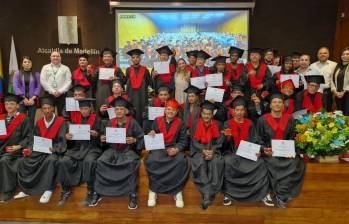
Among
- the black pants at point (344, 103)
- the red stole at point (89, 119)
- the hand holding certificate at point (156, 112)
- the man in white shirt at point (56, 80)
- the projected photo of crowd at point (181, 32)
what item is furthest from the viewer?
the projected photo of crowd at point (181, 32)

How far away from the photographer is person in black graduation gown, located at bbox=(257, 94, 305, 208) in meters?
3.59

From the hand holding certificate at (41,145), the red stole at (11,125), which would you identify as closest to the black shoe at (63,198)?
the hand holding certificate at (41,145)

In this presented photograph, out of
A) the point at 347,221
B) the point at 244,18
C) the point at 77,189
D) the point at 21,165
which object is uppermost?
the point at 244,18

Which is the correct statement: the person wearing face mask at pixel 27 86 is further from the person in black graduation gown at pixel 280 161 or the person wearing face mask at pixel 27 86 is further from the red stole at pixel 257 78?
the person in black graduation gown at pixel 280 161

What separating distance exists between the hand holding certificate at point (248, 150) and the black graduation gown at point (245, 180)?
0.06 meters

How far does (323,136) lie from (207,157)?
132 centimetres

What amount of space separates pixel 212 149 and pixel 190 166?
0.33 m

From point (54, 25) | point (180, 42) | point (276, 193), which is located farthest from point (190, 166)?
point (54, 25)

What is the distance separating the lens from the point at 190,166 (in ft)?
12.3

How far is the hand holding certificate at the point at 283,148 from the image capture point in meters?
3.66

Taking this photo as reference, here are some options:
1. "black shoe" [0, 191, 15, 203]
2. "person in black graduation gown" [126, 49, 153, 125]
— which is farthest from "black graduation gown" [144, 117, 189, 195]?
"black shoe" [0, 191, 15, 203]

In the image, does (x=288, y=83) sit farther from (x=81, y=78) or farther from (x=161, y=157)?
(x=81, y=78)

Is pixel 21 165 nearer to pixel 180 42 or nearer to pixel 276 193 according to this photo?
pixel 276 193

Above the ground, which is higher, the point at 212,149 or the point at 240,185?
the point at 212,149
